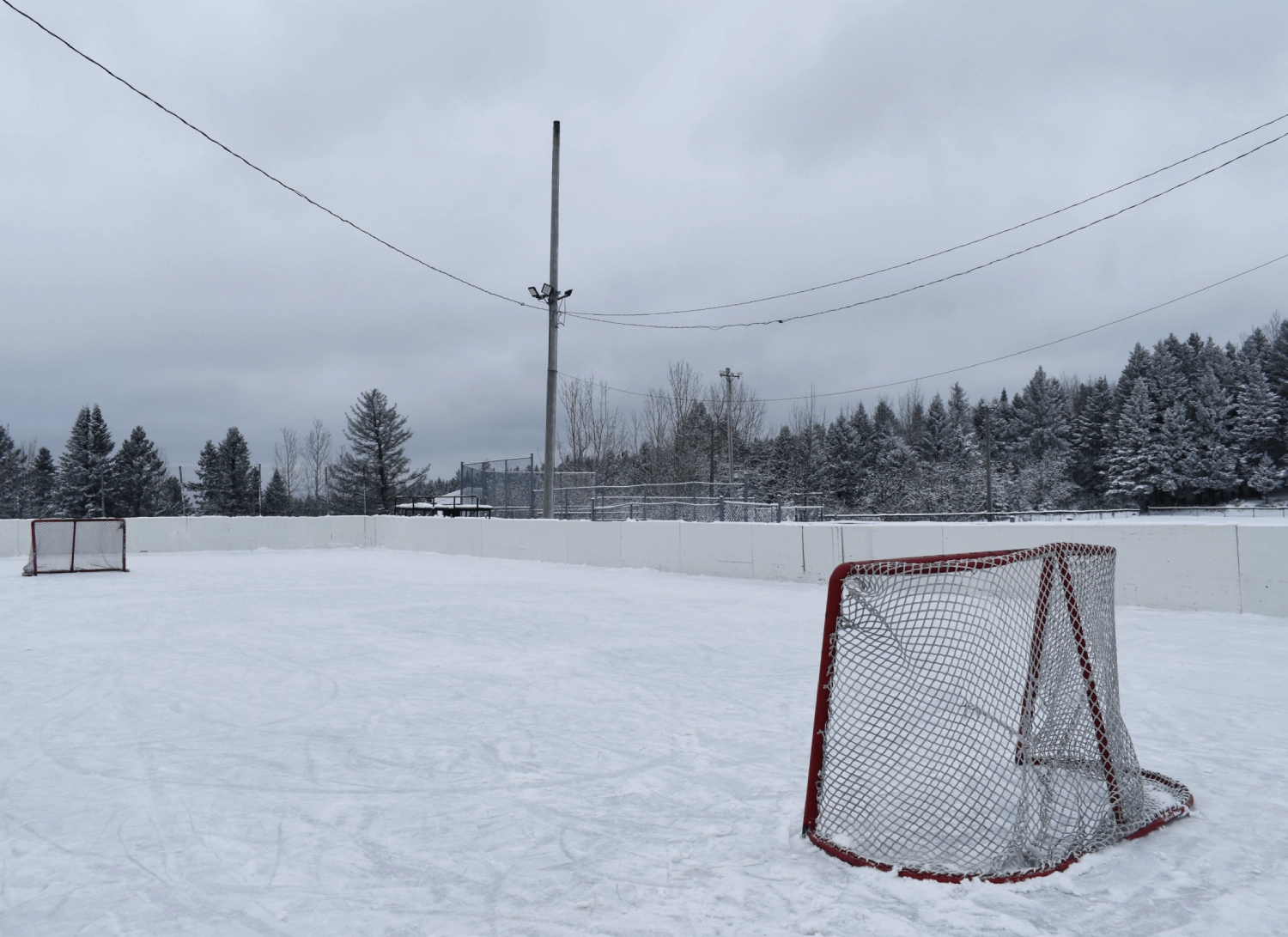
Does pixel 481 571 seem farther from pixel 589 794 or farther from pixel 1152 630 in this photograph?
pixel 589 794

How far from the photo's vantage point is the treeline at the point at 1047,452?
5169 centimetres

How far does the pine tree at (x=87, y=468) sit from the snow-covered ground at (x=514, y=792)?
53727 mm

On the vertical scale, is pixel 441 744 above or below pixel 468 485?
below

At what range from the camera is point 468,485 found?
97.8 feet

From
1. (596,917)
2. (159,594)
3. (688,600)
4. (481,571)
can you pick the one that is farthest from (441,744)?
(481,571)

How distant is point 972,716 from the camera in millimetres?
3771

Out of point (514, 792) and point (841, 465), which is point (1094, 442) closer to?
point (841, 465)

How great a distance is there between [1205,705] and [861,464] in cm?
6977

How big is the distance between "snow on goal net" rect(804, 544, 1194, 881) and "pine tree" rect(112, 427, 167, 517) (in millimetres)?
61947

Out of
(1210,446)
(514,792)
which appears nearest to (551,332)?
(514,792)

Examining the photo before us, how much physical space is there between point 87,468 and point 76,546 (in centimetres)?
4415

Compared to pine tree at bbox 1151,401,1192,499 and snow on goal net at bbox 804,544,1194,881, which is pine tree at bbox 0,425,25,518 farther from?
pine tree at bbox 1151,401,1192,499

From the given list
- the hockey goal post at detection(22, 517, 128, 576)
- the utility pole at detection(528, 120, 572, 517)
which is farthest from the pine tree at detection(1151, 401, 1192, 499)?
the hockey goal post at detection(22, 517, 128, 576)

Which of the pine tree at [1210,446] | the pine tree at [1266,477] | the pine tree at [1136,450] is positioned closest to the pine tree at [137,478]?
the pine tree at [1136,450]
